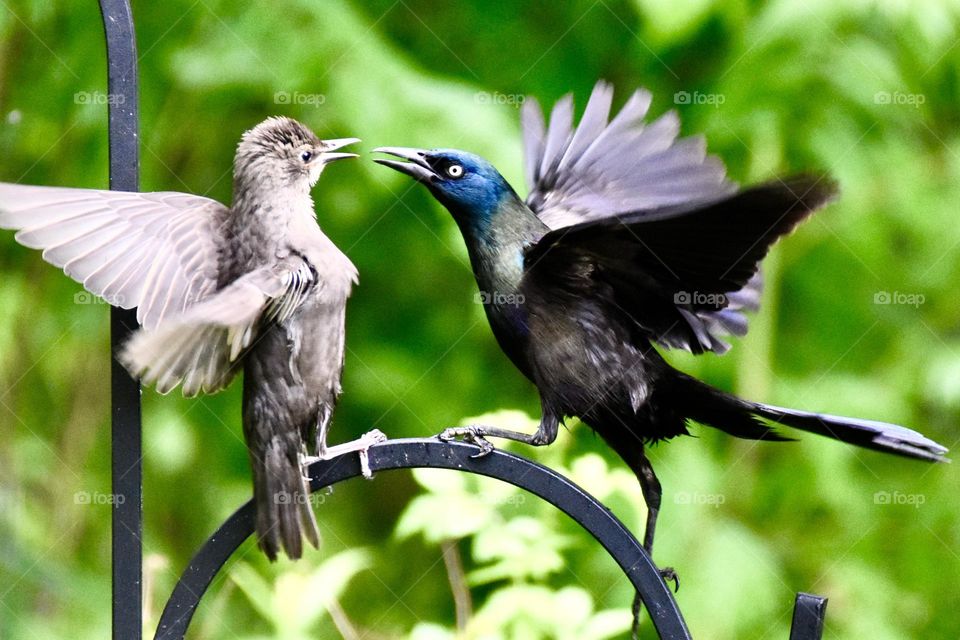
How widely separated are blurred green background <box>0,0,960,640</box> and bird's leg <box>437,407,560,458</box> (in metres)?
0.71

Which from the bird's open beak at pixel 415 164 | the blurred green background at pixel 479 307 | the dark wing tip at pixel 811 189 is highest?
the dark wing tip at pixel 811 189

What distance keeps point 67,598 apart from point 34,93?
1290mm

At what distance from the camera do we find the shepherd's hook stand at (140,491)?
1370 millimetres

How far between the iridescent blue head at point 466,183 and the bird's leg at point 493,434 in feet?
1.04

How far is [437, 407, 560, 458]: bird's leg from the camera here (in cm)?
151

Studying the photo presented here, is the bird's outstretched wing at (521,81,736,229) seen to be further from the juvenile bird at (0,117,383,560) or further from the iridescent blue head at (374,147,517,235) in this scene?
the juvenile bird at (0,117,383,560)

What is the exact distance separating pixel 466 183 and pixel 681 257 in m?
0.41

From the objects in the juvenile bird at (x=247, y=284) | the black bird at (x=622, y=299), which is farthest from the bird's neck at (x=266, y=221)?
the black bird at (x=622, y=299)

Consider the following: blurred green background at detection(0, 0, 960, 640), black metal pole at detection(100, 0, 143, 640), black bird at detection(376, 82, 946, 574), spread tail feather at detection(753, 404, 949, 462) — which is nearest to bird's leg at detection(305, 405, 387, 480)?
black bird at detection(376, 82, 946, 574)

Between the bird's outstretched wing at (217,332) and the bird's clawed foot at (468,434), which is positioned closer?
the bird's outstretched wing at (217,332)

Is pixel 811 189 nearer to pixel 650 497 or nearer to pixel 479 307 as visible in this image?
pixel 650 497

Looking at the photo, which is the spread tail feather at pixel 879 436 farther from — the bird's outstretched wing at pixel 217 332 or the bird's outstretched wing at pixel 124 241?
the bird's outstretched wing at pixel 124 241

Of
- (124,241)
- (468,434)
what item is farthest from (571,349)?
(124,241)

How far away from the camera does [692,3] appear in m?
2.41
